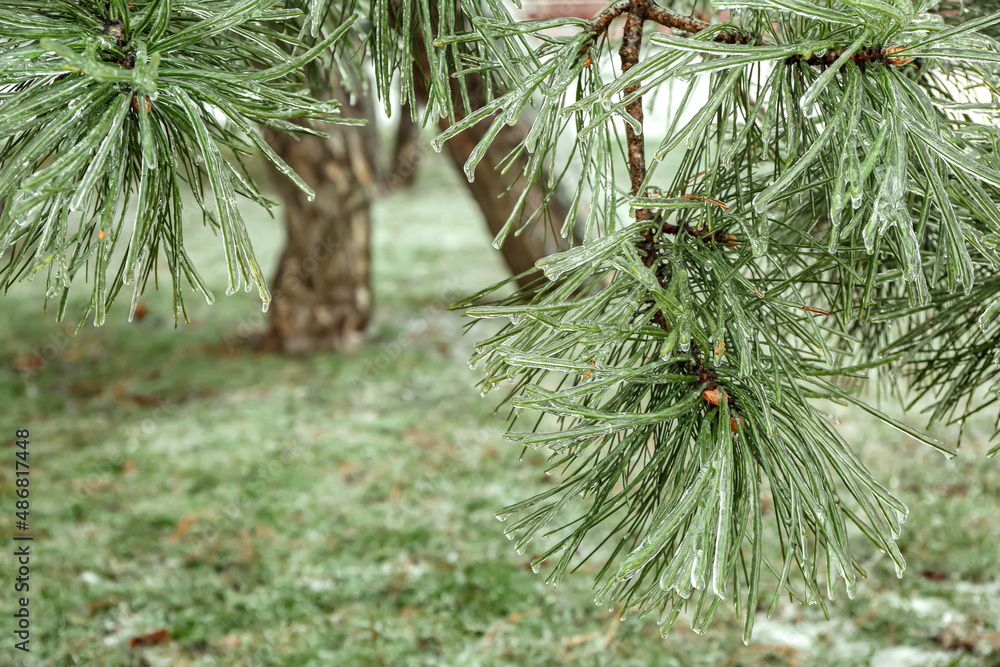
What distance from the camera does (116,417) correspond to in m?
3.20

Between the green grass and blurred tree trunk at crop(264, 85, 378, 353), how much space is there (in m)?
0.17

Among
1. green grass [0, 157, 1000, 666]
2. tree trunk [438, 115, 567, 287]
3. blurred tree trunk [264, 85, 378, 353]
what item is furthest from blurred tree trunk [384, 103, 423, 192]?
tree trunk [438, 115, 567, 287]

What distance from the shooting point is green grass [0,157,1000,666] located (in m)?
1.75

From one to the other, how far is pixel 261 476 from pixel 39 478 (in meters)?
0.79

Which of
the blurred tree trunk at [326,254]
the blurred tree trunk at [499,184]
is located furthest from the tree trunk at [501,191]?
the blurred tree trunk at [326,254]

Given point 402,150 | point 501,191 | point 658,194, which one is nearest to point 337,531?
point 501,191

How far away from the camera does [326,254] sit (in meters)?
3.86

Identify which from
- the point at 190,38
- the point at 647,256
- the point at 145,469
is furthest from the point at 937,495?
the point at 145,469

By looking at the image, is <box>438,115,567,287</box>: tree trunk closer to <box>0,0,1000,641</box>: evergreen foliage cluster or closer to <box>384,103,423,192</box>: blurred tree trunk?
<box>0,0,1000,641</box>: evergreen foliage cluster

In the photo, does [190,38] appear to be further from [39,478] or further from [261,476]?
[39,478]

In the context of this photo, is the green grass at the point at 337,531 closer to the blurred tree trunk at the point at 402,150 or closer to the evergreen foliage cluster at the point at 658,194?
the evergreen foliage cluster at the point at 658,194

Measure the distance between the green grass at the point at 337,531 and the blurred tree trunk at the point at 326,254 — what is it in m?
0.17

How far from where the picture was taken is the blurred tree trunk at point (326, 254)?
375 cm

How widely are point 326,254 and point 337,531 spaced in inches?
75.3
